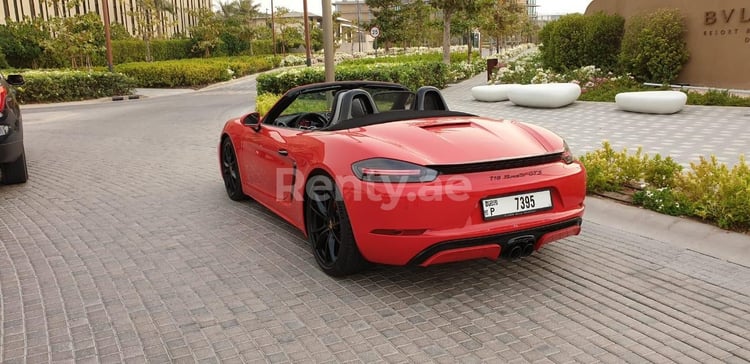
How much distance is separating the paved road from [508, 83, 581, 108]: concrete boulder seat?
9.38m

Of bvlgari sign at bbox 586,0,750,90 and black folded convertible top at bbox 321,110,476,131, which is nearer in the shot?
black folded convertible top at bbox 321,110,476,131

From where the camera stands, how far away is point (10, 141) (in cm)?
717

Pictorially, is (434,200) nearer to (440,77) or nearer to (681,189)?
(681,189)

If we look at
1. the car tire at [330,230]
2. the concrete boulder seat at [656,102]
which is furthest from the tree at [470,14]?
the car tire at [330,230]

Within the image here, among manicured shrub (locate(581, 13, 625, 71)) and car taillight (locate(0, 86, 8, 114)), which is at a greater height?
manicured shrub (locate(581, 13, 625, 71))

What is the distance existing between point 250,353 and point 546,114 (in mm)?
11582

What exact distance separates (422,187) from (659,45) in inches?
566

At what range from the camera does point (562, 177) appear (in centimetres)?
391

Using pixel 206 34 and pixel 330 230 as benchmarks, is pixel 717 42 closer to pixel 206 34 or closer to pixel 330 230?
pixel 330 230

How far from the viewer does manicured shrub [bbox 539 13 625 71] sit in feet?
58.6

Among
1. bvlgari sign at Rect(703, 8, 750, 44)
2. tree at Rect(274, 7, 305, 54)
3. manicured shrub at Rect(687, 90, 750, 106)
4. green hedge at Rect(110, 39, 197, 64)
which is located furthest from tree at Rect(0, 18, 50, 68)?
manicured shrub at Rect(687, 90, 750, 106)

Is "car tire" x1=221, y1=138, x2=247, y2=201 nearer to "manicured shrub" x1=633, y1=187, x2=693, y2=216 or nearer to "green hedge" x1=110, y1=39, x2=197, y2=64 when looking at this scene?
"manicured shrub" x1=633, y1=187, x2=693, y2=216

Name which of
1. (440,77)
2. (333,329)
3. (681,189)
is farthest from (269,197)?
(440,77)

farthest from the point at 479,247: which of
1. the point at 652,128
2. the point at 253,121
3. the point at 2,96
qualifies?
the point at 652,128
